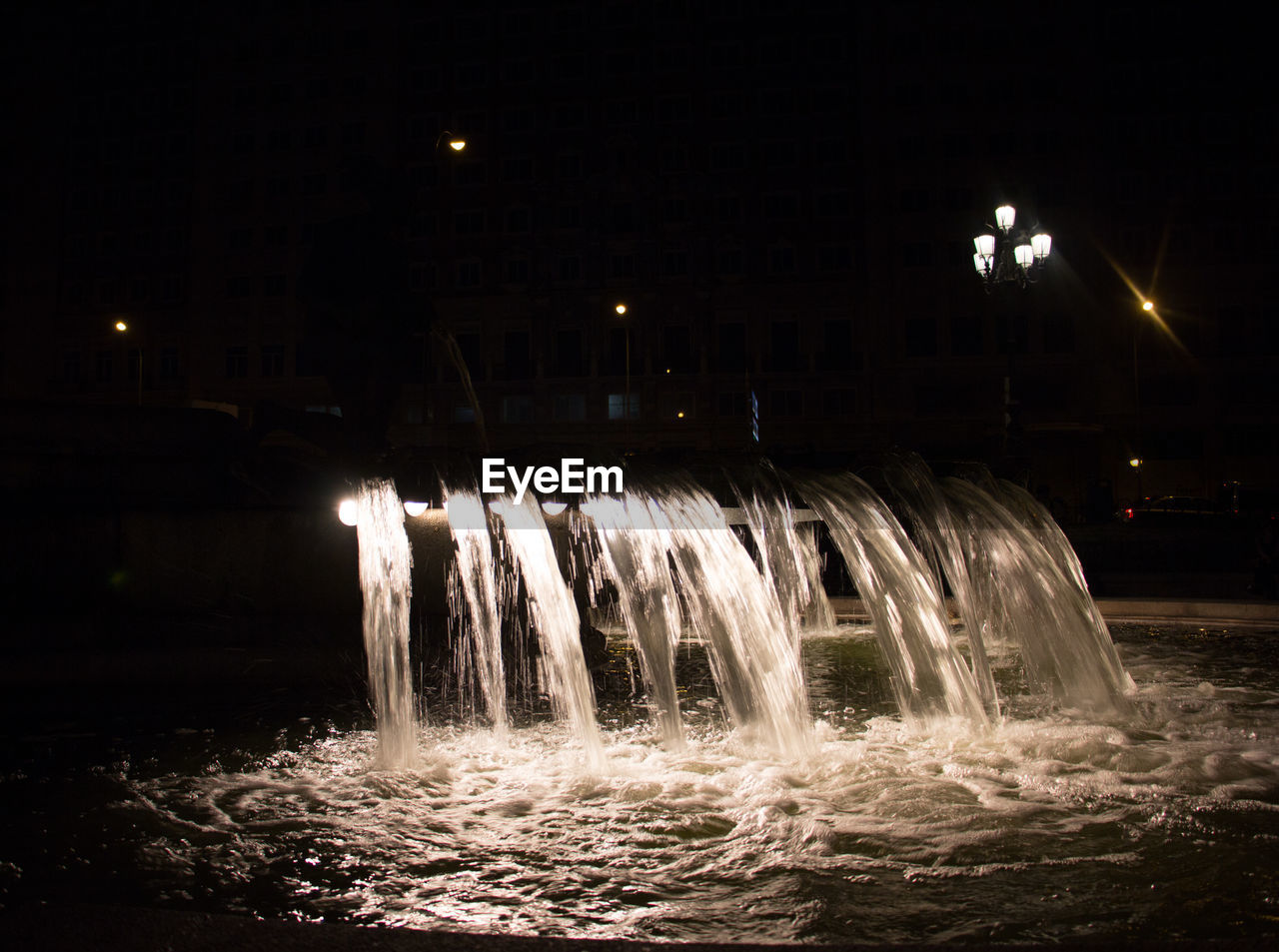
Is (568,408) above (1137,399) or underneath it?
above

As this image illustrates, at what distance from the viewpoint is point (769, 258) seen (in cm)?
5503

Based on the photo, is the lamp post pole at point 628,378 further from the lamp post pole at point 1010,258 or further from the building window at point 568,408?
the lamp post pole at point 1010,258

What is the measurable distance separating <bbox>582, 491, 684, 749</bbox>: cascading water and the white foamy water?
3.45 feet

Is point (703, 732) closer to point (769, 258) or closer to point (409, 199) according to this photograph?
point (409, 199)

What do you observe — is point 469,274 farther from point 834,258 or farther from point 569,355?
point 834,258

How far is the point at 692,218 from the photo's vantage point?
55.8 meters

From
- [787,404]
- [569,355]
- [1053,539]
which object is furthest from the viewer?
[569,355]

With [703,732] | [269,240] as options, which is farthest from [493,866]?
[269,240]

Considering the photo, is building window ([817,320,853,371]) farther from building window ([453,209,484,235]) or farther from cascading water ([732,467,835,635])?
cascading water ([732,467,835,635])

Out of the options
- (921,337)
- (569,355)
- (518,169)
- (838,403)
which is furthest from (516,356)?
(921,337)

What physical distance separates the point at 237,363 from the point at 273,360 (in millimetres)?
2577

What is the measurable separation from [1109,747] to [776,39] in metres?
57.6

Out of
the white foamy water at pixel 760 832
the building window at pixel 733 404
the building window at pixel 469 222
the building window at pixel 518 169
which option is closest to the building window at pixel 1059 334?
the building window at pixel 733 404

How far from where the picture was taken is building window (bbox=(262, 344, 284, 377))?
5788 cm
